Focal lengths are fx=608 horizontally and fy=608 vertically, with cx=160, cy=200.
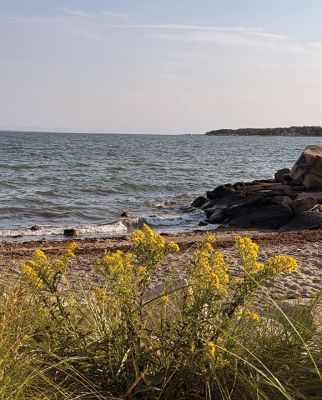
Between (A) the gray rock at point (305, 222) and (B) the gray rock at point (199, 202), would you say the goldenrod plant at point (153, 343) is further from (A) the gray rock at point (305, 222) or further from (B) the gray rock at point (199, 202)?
(B) the gray rock at point (199, 202)

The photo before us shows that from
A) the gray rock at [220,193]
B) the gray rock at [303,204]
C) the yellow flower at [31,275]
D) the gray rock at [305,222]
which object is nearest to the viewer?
the yellow flower at [31,275]

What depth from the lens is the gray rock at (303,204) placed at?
1839cm

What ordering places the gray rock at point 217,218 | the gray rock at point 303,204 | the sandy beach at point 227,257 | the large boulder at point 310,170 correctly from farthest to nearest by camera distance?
the large boulder at point 310,170 < the gray rock at point 217,218 < the gray rock at point 303,204 < the sandy beach at point 227,257

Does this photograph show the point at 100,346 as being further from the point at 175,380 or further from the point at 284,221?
the point at 284,221

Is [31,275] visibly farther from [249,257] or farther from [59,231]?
[59,231]

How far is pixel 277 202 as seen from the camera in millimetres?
19953

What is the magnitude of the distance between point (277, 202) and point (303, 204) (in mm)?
1475

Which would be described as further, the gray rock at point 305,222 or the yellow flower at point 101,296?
the gray rock at point 305,222

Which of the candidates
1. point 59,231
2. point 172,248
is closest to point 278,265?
point 172,248

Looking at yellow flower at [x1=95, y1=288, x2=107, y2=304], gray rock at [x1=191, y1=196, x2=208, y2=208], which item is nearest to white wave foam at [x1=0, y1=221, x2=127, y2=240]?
gray rock at [x1=191, y1=196, x2=208, y2=208]

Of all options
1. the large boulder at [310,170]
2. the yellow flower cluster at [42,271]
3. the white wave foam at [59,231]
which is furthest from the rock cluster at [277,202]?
the yellow flower cluster at [42,271]

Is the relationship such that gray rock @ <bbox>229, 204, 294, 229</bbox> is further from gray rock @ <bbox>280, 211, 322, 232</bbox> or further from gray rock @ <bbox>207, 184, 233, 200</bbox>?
gray rock @ <bbox>207, 184, 233, 200</bbox>

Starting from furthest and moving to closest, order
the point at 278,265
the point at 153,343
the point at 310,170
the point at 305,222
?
1. the point at 310,170
2. the point at 305,222
3. the point at 153,343
4. the point at 278,265

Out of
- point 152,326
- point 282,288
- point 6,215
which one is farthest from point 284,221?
point 152,326
